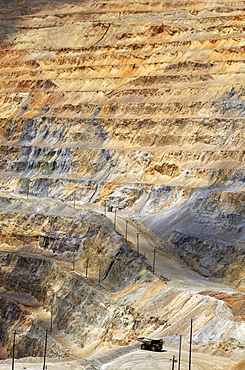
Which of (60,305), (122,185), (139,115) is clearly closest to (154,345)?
(60,305)

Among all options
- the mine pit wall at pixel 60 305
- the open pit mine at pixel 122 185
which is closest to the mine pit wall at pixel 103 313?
the mine pit wall at pixel 60 305

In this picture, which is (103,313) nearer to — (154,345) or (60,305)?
Result: (60,305)

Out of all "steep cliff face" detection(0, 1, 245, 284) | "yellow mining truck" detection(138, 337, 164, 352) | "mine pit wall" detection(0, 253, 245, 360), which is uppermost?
"steep cliff face" detection(0, 1, 245, 284)

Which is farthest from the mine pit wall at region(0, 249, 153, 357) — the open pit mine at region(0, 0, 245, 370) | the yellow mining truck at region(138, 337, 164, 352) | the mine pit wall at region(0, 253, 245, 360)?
the yellow mining truck at region(138, 337, 164, 352)

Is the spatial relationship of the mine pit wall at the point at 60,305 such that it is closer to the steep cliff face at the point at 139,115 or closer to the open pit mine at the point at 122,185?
the open pit mine at the point at 122,185

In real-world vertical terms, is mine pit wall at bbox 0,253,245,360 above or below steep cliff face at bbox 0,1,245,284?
below

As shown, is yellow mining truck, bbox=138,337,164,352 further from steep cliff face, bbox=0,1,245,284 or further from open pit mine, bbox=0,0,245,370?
steep cliff face, bbox=0,1,245,284

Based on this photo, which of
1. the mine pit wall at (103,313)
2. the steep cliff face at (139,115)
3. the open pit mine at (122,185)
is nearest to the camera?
the mine pit wall at (103,313)

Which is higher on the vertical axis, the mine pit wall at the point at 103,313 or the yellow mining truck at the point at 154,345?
the mine pit wall at the point at 103,313

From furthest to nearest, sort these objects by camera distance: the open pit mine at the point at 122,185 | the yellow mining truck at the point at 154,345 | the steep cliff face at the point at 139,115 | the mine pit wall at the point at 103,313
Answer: the steep cliff face at the point at 139,115 < the open pit mine at the point at 122,185 < the mine pit wall at the point at 103,313 < the yellow mining truck at the point at 154,345
